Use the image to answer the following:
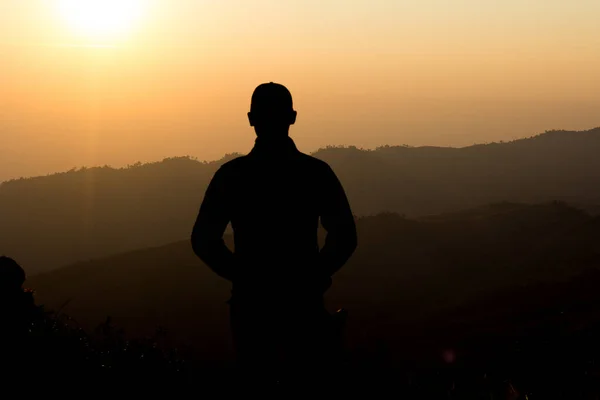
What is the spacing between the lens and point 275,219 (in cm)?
383

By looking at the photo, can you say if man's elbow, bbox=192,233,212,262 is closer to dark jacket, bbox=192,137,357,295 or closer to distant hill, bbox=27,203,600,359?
dark jacket, bbox=192,137,357,295

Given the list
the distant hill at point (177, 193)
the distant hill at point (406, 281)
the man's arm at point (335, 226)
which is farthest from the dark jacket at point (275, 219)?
the distant hill at point (177, 193)

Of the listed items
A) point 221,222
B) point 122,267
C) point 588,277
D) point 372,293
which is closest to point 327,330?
point 221,222

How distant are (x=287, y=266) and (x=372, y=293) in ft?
69.0

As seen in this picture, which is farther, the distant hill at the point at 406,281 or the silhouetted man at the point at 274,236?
the distant hill at the point at 406,281

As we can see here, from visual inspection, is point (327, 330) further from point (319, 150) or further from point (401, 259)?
point (319, 150)

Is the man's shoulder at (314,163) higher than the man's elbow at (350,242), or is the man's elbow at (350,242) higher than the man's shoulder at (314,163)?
the man's shoulder at (314,163)

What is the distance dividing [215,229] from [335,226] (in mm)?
667

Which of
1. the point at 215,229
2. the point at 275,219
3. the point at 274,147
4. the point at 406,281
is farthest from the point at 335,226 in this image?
the point at 406,281

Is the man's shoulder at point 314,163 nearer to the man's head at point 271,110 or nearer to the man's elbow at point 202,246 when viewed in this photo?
the man's head at point 271,110

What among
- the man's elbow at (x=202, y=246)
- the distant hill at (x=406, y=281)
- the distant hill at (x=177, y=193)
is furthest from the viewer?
the distant hill at (x=177, y=193)

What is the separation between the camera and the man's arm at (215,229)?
12.7ft

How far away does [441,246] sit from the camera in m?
30.3

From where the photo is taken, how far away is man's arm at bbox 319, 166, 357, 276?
3.89 m
